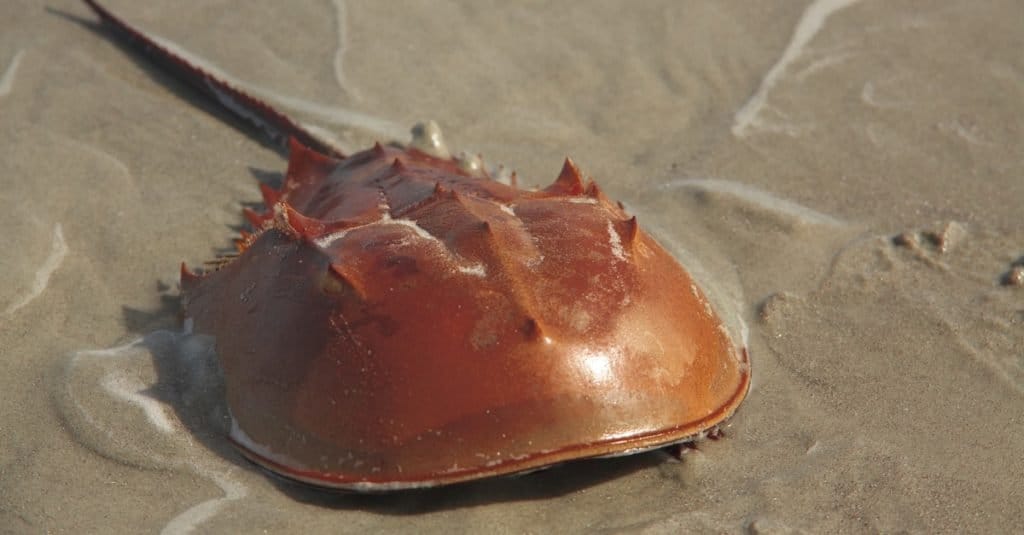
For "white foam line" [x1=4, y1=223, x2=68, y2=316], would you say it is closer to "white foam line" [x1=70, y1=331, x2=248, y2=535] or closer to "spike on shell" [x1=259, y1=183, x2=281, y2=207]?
"white foam line" [x1=70, y1=331, x2=248, y2=535]

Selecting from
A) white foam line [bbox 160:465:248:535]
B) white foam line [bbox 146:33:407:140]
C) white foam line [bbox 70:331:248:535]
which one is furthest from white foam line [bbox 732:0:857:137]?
white foam line [bbox 160:465:248:535]

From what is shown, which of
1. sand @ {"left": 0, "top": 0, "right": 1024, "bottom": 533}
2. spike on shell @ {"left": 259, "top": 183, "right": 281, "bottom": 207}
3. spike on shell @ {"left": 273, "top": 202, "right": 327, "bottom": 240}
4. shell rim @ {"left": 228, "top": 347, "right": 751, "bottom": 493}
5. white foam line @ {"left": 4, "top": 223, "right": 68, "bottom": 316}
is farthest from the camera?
spike on shell @ {"left": 259, "top": 183, "right": 281, "bottom": 207}

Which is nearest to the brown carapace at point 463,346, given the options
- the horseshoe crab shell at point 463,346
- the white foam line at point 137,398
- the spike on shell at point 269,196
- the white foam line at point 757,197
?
the horseshoe crab shell at point 463,346

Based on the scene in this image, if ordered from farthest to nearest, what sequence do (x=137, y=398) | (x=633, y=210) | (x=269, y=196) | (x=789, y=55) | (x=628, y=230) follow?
1. (x=789, y=55)
2. (x=633, y=210)
3. (x=269, y=196)
4. (x=137, y=398)
5. (x=628, y=230)

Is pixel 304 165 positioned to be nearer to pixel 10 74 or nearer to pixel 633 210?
pixel 633 210

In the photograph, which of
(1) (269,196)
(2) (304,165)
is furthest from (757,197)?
(1) (269,196)

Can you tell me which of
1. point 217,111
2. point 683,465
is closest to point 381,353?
point 683,465
